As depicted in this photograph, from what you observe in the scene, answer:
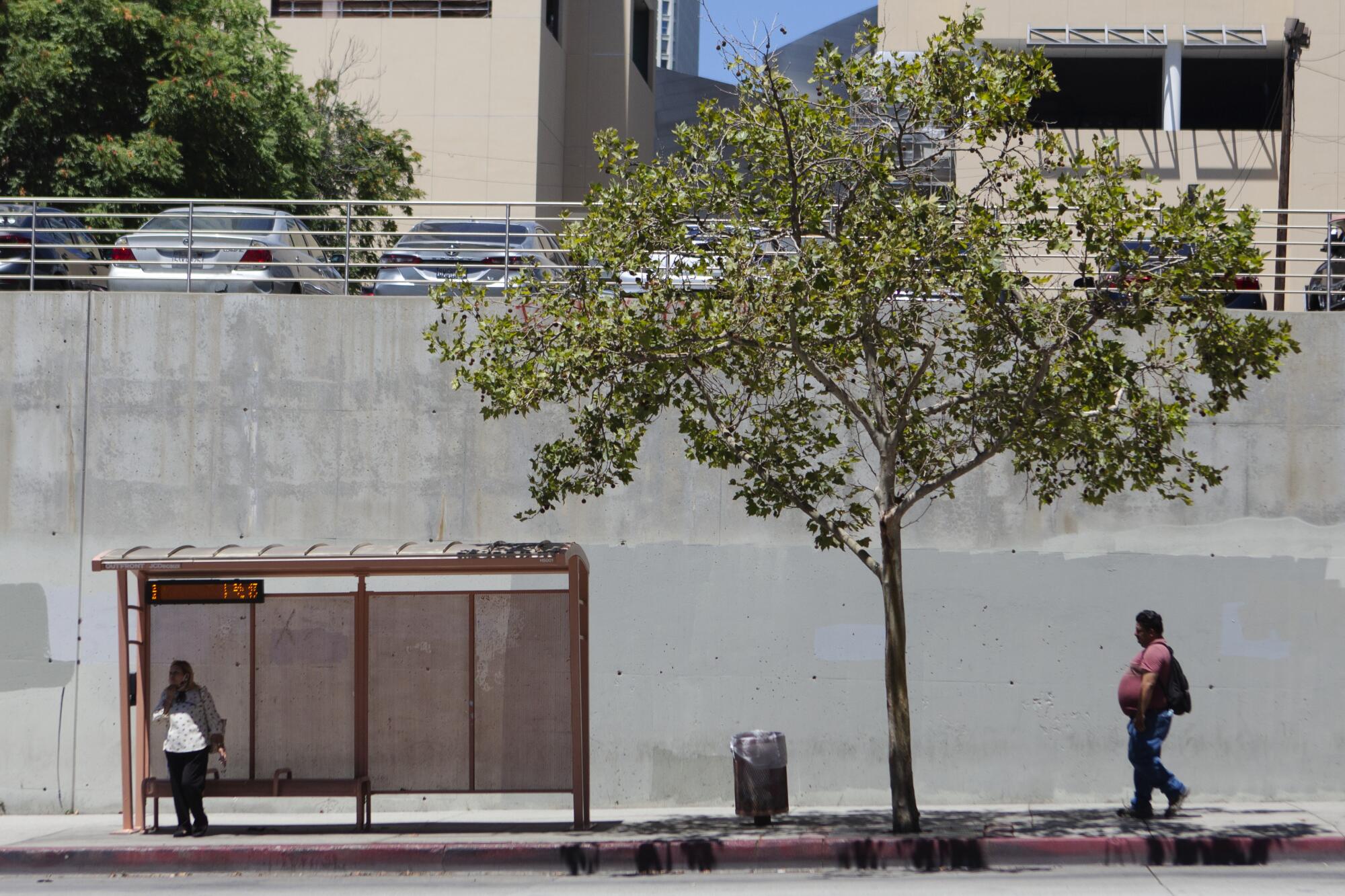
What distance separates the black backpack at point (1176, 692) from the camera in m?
10.9

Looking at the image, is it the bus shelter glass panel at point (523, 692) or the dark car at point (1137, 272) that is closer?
the dark car at point (1137, 272)

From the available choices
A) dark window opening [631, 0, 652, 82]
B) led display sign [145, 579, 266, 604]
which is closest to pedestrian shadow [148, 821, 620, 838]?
led display sign [145, 579, 266, 604]

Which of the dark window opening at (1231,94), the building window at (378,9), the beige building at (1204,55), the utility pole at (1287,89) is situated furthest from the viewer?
the dark window opening at (1231,94)

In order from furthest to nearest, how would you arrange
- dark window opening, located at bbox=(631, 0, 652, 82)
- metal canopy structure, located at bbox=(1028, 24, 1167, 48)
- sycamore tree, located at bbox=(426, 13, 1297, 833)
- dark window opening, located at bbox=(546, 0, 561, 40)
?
1. dark window opening, located at bbox=(631, 0, 652, 82)
2. dark window opening, located at bbox=(546, 0, 561, 40)
3. metal canopy structure, located at bbox=(1028, 24, 1167, 48)
4. sycamore tree, located at bbox=(426, 13, 1297, 833)

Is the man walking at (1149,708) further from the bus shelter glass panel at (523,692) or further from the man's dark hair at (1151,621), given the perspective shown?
the bus shelter glass panel at (523,692)

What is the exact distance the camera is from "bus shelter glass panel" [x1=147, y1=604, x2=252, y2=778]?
11656 millimetres

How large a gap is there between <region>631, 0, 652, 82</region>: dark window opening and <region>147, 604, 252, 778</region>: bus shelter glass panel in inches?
1147

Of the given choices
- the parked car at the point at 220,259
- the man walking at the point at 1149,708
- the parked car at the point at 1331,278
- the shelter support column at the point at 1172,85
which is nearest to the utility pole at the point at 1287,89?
the shelter support column at the point at 1172,85

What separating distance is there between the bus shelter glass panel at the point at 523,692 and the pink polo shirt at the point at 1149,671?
14.6 ft

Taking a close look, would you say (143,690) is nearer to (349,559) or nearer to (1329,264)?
(349,559)

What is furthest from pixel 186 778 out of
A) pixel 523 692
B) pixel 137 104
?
pixel 137 104

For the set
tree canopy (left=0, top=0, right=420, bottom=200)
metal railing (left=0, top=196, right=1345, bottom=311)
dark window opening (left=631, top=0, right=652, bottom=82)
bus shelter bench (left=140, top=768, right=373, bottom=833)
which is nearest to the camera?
bus shelter bench (left=140, top=768, right=373, bottom=833)

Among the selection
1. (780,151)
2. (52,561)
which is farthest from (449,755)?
(780,151)

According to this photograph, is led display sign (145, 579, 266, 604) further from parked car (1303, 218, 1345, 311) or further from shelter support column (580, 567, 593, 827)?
parked car (1303, 218, 1345, 311)
